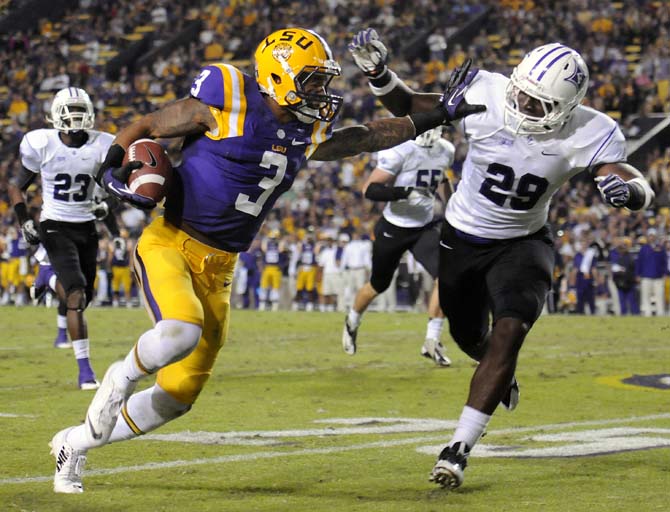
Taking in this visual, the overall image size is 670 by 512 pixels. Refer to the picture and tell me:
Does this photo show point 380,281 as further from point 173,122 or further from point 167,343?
point 167,343

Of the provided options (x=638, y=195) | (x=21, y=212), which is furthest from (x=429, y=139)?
(x=638, y=195)

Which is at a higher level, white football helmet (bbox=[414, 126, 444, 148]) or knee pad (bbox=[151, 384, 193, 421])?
white football helmet (bbox=[414, 126, 444, 148])

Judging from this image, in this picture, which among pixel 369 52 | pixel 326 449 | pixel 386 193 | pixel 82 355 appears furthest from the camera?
pixel 386 193

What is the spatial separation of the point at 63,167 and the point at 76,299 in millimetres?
1142

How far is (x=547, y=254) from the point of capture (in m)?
5.10

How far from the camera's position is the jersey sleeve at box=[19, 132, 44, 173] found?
28.5ft

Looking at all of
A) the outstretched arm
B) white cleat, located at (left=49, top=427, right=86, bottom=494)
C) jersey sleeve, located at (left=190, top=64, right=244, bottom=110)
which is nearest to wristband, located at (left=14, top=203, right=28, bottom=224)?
the outstretched arm

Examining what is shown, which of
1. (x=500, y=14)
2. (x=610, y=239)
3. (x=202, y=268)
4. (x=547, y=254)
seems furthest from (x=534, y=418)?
(x=500, y=14)

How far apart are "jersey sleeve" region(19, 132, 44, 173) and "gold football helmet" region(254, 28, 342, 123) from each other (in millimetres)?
4389

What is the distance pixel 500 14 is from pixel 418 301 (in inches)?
347

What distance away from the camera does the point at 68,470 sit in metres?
4.36

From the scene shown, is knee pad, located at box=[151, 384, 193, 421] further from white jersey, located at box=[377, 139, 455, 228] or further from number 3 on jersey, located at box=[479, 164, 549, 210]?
white jersey, located at box=[377, 139, 455, 228]

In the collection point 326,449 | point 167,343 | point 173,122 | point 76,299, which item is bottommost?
point 76,299

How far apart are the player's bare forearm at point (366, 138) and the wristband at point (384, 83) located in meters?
0.27
